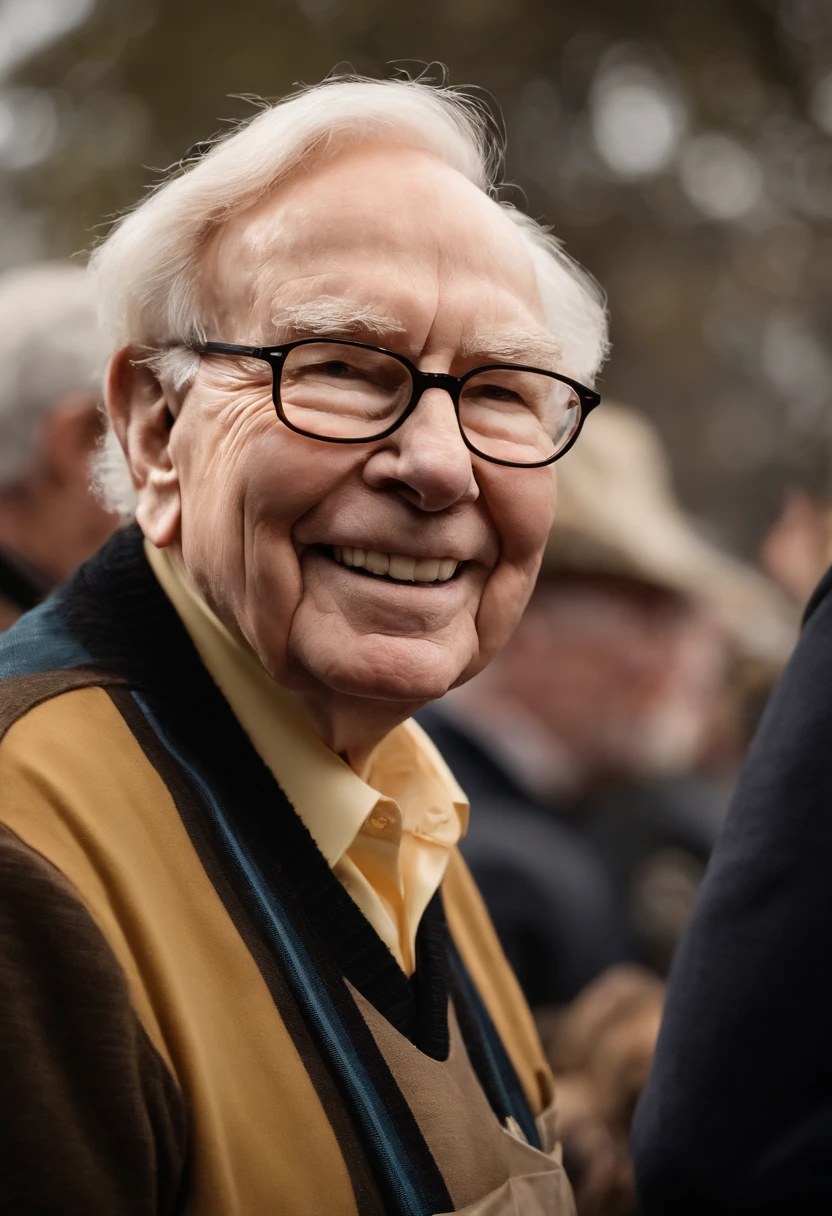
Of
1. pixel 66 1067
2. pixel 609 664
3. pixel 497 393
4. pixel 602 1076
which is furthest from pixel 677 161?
pixel 66 1067

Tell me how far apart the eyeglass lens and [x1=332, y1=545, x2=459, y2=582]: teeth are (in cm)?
14

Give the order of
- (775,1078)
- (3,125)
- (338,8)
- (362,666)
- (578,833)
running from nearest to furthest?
(775,1078)
(362,666)
(578,833)
(3,125)
(338,8)

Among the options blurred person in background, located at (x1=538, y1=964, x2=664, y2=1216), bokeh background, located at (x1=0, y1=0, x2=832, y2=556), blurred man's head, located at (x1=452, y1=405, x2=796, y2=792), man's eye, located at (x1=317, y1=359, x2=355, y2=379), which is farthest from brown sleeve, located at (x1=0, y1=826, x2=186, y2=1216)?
bokeh background, located at (x1=0, y1=0, x2=832, y2=556)

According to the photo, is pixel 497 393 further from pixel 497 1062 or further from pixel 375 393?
pixel 497 1062

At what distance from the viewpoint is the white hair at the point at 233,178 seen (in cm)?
140

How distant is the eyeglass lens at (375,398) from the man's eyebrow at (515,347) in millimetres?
16

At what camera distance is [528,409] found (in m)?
1.51

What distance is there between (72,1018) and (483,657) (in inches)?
26.6

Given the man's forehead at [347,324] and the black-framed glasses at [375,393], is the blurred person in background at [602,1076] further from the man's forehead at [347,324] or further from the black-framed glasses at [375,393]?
the man's forehead at [347,324]

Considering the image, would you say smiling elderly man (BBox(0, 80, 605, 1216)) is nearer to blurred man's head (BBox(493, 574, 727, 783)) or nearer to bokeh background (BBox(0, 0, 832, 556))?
blurred man's head (BBox(493, 574, 727, 783))

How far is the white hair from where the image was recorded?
1.40 metres

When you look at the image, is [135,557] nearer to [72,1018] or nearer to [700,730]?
[72,1018]

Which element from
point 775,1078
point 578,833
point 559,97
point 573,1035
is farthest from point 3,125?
point 775,1078

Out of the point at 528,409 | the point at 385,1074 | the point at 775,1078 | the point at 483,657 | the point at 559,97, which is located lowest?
the point at 385,1074
